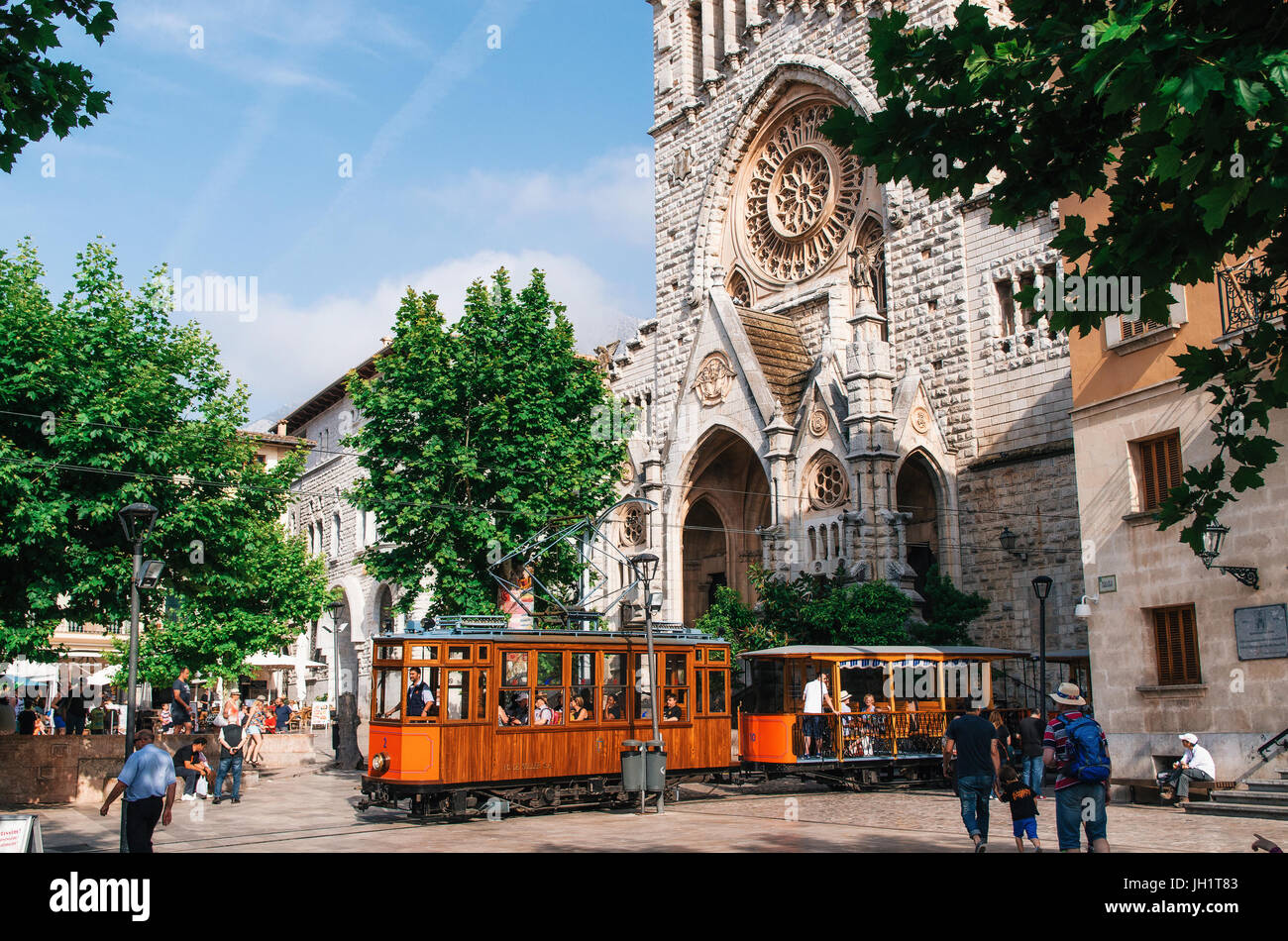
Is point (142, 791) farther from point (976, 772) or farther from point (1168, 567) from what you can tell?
point (1168, 567)

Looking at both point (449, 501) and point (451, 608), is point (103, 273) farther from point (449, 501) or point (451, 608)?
point (451, 608)

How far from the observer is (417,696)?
1738cm

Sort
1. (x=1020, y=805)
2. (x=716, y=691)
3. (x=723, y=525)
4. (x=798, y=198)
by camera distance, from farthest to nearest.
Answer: (x=798, y=198) < (x=723, y=525) < (x=716, y=691) < (x=1020, y=805)

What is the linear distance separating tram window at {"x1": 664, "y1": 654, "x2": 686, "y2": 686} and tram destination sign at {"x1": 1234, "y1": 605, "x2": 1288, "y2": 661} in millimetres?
8564

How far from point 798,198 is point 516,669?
21.2m

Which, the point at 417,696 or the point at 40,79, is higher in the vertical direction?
the point at 40,79

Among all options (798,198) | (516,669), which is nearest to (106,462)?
(516,669)

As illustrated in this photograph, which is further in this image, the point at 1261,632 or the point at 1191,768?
the point at 1191,768

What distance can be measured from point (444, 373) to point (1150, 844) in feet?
55.8

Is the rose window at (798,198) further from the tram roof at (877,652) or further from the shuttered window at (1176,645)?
the shuttered window at (1176,645)

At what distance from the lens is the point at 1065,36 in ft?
23.4

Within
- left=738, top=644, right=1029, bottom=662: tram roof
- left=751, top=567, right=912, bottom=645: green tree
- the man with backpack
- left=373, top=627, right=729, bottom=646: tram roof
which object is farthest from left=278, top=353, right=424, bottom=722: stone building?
the man with backpack

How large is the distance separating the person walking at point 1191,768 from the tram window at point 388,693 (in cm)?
1135

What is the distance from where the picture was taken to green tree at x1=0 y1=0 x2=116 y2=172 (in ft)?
28.3
